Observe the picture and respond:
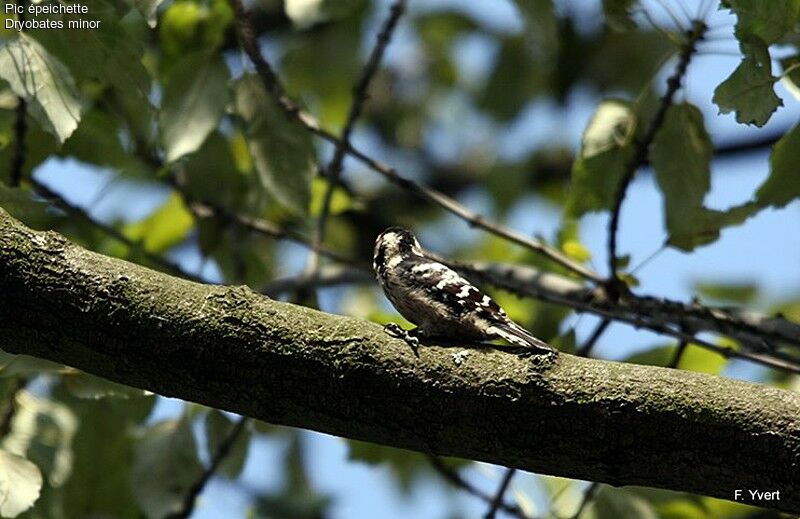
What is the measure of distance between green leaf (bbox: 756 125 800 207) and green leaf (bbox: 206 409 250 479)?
212cm

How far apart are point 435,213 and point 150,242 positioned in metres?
3.45

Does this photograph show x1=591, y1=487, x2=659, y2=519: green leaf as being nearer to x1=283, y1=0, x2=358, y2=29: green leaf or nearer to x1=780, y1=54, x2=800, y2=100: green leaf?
x1=780, y1=54, x2=800, y2=100: green leaf

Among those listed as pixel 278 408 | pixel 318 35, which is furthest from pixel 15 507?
pixel 318 35

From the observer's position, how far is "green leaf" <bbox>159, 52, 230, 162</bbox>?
13.7ft

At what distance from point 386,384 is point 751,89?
1.34 metres

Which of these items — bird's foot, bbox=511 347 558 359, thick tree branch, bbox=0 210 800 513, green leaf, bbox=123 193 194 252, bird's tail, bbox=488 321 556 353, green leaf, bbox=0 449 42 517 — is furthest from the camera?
green leaf, bbox=123 193 194 252

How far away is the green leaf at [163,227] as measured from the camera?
5234 millimetres

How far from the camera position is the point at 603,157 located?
4.12 metres

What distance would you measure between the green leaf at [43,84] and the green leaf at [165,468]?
Answer: 1562mm

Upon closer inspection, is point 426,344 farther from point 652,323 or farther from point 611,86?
point 611,86

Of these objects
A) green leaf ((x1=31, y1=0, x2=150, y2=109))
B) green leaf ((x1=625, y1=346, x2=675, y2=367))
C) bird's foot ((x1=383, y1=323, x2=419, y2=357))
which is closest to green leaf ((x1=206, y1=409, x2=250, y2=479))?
green leaf ((x1=31, y1=0, x2=150, y2=109))

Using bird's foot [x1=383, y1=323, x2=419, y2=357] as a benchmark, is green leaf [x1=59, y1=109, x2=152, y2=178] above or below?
above

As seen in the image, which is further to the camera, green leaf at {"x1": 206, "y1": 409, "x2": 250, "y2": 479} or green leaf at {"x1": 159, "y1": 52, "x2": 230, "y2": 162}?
green leaf at {"x1": 206, "y1": 409, "x2": 250, "y2": 479}

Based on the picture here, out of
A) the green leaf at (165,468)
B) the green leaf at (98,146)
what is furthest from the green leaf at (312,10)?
the green leaf at (165,468)
